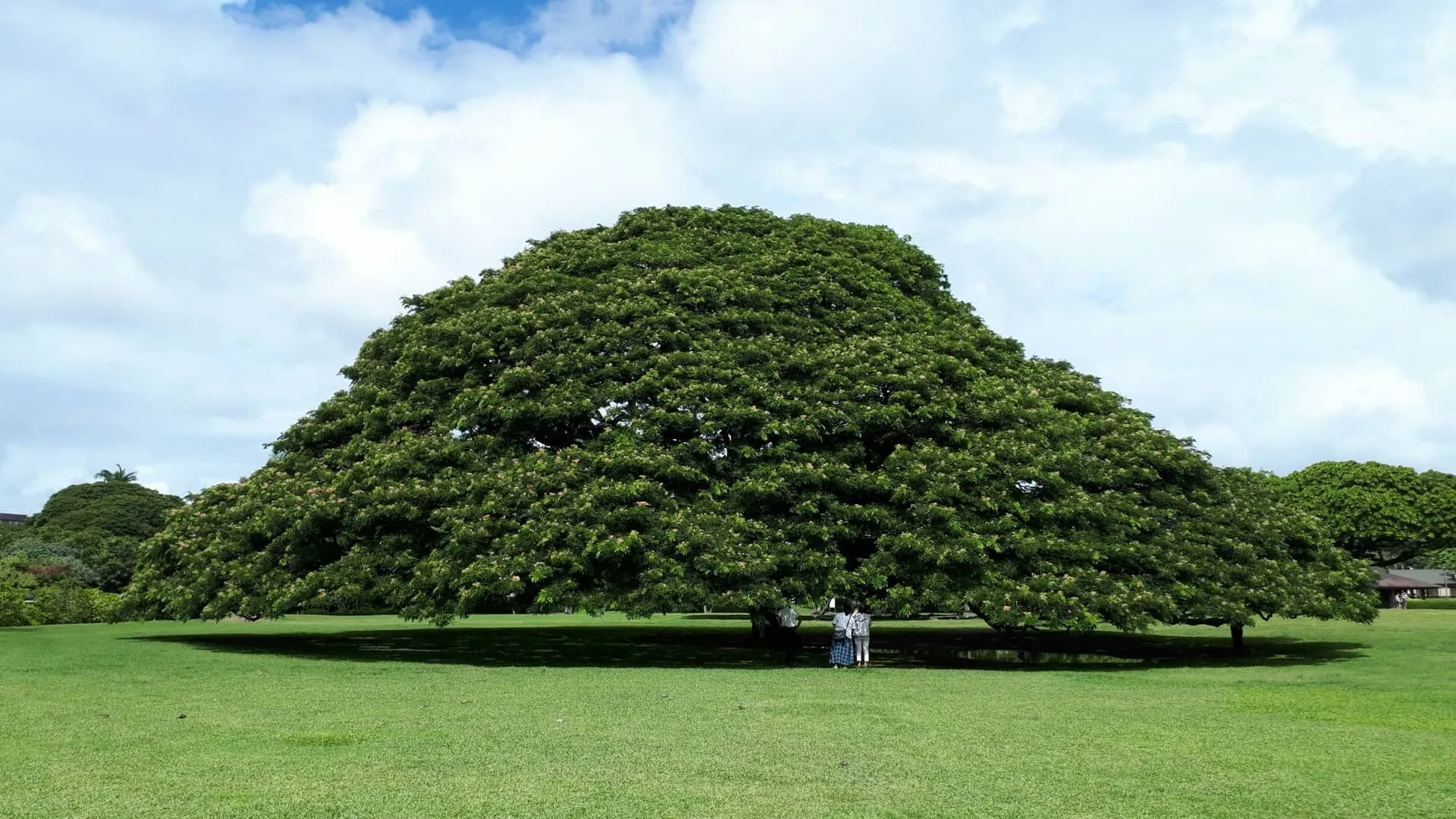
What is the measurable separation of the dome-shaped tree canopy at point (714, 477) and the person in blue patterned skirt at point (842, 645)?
2.76 ft

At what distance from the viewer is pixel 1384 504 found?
235 ft

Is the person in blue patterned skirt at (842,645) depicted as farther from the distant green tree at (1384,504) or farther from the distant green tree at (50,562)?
the distant green tree at (1384,504)

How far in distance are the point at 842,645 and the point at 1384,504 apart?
65176 millimetres

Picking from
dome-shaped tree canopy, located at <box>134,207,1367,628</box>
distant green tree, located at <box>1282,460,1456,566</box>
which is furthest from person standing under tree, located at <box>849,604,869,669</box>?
distant green tree, located at <box>1282,460,1456,566</box>

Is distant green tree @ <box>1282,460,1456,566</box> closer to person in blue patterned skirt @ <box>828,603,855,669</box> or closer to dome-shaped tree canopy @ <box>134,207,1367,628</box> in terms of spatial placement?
dome-shaped tree canopy @ <box>134,207,1367,628</box>

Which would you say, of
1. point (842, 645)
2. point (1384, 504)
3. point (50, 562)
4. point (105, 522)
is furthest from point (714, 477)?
point (105, 522)

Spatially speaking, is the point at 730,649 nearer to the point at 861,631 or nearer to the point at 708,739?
the point at 861,631

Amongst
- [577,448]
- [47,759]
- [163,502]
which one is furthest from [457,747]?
[163,502]

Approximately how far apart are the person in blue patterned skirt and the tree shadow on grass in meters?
0.89

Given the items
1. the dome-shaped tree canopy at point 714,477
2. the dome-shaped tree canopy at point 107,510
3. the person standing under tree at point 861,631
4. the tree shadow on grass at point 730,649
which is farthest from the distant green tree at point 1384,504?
the dome-shaped tree canopy at point 107,510

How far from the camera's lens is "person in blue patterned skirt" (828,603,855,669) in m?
23.0

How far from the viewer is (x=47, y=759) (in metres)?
10.3

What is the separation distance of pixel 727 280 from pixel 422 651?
512 inches

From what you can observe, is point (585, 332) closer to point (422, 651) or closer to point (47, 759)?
point (422, 651)
